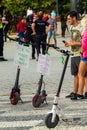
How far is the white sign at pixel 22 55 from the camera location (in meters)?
10.3

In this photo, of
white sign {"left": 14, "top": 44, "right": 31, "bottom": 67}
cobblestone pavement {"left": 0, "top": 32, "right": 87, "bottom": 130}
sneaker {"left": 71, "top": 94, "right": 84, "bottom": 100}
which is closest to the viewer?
cobblestone pavement {"left": 0, "top": 32, "right": 87, "bottom": 130}

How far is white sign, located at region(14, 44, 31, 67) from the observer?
10.3 meters

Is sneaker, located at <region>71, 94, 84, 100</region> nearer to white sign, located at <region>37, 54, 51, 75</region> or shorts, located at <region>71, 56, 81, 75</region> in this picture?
shorts, located at <region>71, 56, 81, 75</region>

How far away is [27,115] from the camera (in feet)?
30.8

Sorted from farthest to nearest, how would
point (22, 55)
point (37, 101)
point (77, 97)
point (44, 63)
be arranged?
point (77, 97)
point (22, 55)
point (37, 101)
point (44, 63)

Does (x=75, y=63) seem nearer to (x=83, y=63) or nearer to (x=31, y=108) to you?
(x=83, y=63)

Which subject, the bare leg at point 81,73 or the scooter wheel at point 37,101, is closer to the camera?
the scooter wheel at point 37,101

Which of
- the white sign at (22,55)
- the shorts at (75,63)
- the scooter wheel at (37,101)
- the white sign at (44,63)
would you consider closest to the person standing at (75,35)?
the shorts at (75,63)

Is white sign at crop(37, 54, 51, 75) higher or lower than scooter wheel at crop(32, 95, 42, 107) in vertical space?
higher

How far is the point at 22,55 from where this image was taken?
1043 cm

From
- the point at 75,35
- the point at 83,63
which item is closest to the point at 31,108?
the point at 83,63

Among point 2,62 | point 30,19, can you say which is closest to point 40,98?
point 2,62

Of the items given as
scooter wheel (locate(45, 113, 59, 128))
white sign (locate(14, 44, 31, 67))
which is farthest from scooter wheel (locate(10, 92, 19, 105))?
scooter wheel (locate(45, 113, 59, 128))

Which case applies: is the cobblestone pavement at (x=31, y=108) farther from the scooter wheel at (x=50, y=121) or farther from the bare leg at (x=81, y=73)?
the bare leg at (x=81, y=73)
